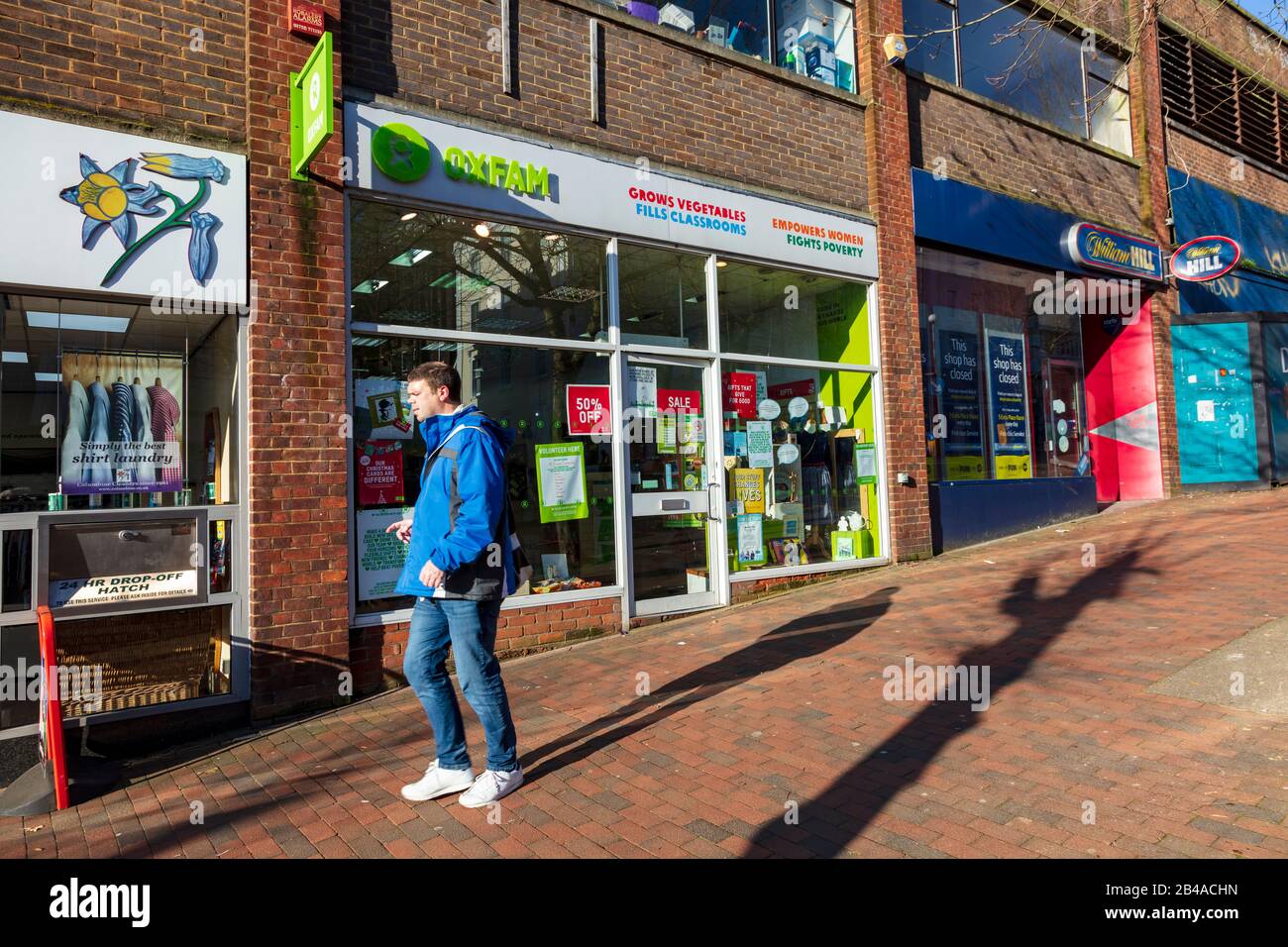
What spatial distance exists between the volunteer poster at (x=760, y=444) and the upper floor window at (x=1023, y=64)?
184 inches

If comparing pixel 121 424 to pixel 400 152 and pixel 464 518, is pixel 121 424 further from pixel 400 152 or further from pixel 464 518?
pixel 464 518

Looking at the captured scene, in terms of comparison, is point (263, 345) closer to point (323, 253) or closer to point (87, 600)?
point (323, 253)

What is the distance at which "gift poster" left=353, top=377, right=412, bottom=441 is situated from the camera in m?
6.44

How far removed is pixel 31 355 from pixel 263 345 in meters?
1.27

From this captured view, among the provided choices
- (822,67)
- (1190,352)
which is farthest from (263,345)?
(1190,352)

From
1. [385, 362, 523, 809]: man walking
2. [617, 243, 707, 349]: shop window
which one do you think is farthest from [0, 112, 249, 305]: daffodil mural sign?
[617, 243, 707, 349]: shop window

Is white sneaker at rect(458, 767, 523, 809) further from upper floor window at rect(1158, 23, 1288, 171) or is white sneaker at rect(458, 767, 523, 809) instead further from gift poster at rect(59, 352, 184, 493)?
upper floor window at rect(1158, 23, 1288, 171)

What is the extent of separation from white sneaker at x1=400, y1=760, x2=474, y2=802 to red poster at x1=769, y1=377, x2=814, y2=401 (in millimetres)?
5812

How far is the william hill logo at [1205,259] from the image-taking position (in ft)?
44.0

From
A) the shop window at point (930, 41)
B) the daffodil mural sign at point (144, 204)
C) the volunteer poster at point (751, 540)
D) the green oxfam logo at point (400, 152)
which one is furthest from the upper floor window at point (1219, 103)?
the daffodil mural sign at point (144, 204)

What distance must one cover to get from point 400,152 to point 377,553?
9.69ft

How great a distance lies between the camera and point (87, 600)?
5.22m

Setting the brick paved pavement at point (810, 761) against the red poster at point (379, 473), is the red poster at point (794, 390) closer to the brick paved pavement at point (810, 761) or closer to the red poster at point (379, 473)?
the brick paved pavement at point (810, 761)
